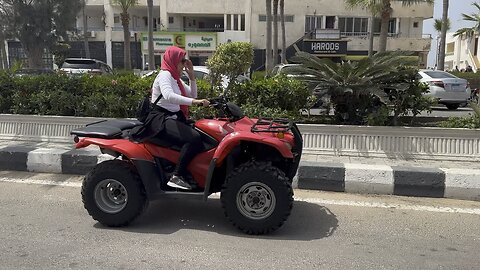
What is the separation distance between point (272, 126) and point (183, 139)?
2.89 feet

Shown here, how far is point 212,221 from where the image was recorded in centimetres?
468

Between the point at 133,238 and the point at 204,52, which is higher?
the point at 204,52

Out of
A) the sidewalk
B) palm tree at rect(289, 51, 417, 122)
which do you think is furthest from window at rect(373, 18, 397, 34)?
the sidewalk

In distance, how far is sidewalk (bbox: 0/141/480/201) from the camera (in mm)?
5461

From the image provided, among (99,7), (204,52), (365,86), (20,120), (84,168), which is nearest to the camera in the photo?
(84,168)

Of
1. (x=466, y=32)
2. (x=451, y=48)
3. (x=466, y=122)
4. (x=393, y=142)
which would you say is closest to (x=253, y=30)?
(x=466, y=32)

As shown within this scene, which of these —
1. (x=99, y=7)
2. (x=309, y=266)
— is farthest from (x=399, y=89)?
(x=99, y=7)

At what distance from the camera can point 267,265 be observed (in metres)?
3.63

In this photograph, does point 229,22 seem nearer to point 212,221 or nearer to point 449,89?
point 449,89

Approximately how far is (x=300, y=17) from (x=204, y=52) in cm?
874

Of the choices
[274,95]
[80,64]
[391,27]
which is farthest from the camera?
[391,27]

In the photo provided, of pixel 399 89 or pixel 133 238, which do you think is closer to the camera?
pixel 133 238

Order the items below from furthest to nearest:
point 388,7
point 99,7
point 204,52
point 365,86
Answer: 1. point 99,7
2. point 204,52
3. point 388,7
4. point 365,86

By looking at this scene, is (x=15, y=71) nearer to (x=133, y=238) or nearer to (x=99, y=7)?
(x=133, y=238)
